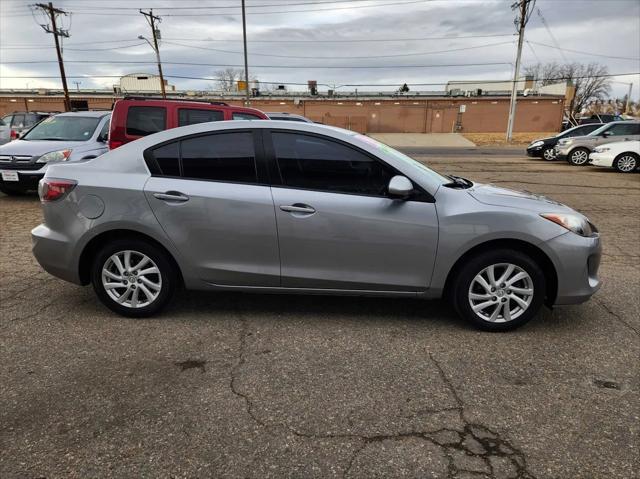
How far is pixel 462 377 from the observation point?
321 centimetres

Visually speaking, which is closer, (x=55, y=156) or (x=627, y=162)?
(x=55, y=156)

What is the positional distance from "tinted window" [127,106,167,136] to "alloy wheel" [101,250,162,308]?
4674mm

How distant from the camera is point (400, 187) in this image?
3588 millimetres

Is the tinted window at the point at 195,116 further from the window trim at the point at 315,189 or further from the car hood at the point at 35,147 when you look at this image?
the window trim at the point at 315,189

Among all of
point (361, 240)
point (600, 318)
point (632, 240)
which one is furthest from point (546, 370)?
point (632, 240)

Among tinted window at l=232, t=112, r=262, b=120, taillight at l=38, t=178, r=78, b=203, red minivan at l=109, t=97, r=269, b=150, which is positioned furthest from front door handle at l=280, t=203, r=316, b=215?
tinted window at l=232, t=112, r=262, b=120

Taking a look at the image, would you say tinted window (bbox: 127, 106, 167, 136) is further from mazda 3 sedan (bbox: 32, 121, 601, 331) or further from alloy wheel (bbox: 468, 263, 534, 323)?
alloy wheel (bbox: 468, 263, 534, 323)

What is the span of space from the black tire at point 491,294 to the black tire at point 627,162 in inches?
570

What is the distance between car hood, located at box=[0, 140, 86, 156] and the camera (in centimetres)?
885

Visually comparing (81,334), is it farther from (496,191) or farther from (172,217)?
(496,191)

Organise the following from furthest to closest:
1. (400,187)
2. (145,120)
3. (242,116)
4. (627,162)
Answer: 1. (627,162)
2. (242,116)
3. (145,120)
4. (400,187)

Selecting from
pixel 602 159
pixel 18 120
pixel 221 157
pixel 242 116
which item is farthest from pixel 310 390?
pixel 18 120

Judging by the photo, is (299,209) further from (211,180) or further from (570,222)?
(570,222)

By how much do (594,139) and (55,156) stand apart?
17581 millimetres
